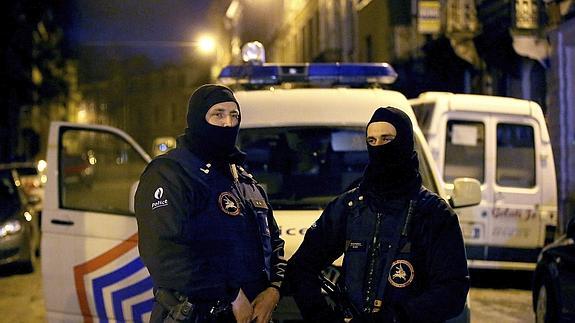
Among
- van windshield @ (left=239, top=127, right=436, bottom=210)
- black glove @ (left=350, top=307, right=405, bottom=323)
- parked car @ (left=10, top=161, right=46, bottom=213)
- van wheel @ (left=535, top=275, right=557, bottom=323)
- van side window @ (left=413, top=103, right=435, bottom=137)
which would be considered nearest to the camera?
black glove @ (left=350, top=307, right=405, bottom=323)

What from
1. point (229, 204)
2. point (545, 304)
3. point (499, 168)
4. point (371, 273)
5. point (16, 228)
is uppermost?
point (229, 204)

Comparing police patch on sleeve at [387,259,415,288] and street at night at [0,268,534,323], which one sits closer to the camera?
police patch on sleeve at [387,259,415,288]

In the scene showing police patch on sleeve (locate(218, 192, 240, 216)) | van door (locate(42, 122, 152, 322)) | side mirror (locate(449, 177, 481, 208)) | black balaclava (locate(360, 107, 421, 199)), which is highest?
black balaclava (locate(360, 107, 421, 199))

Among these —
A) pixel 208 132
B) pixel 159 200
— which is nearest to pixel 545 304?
pixel 208 132

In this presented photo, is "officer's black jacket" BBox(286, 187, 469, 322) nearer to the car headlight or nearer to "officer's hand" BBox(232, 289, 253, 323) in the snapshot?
"officer's hand" BBox(232, 289, 253, 323)

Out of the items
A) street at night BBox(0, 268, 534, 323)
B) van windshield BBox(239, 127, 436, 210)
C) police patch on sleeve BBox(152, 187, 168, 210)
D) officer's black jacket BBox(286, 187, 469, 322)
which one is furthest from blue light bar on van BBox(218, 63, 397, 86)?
police patch on sleeve BBox(152, 187, 168, 210)

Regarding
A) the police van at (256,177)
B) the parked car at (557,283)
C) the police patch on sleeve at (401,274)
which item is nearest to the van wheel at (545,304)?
the parked car at (557,283)

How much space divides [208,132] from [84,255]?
2.85 m

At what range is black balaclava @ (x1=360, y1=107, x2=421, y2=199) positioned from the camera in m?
3.26

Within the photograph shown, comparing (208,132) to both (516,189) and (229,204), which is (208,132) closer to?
(229,204)

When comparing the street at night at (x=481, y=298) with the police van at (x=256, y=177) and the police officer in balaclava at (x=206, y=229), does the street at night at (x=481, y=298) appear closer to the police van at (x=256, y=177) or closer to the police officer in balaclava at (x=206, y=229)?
the police van at (x=256, y=177)

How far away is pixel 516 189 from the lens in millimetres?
10703

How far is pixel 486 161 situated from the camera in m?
10.9

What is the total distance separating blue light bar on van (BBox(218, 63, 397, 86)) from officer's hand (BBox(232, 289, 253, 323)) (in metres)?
3.87
